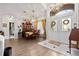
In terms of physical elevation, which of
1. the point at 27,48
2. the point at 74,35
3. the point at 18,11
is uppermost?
the point at 18,11

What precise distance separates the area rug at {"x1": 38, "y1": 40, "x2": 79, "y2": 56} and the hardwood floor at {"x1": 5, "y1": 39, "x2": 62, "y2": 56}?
0.06m

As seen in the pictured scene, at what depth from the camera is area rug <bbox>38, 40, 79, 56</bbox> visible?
207cm

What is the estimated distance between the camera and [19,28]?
6.86 feet

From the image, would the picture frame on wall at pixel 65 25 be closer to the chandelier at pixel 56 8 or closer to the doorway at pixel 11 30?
the chandelier at pixel 56 8

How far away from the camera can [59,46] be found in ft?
6.86

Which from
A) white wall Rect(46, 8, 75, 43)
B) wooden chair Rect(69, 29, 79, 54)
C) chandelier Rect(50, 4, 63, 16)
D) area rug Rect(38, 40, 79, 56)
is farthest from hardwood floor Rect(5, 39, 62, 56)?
chandelier Rect(50, 4, 63, 16)

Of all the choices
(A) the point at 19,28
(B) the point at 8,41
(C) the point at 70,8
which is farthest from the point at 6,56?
(C) the point at 70,8

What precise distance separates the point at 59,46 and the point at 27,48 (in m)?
0.53

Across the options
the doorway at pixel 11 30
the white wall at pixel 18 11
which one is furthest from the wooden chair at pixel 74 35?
the doorway at pixel 11 30

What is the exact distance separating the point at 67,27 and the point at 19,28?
783mm

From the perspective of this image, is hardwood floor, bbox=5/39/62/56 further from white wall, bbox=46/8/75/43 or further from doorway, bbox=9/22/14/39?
white wall, bbox=46/8/75/43

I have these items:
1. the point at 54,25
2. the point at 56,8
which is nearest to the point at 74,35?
the point at 54,25

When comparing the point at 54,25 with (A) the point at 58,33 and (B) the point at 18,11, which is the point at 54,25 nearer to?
(A) the point at 58,33

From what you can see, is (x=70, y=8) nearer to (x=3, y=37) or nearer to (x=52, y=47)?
(x=52, y=47)
